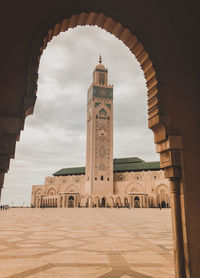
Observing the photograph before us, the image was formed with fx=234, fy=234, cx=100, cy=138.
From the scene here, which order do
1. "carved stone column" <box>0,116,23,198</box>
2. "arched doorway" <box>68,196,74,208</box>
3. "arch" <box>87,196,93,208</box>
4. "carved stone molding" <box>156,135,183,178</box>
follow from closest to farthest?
Answer: "carved stone column" <box>0,116,23,198</box>
"carved stone molding" <box>156,135,183,178</box>
"arch" <box>87,196,93,208</box>
"arched doorway" <box>68,196,74,208</box>

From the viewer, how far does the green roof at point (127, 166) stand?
157 feet

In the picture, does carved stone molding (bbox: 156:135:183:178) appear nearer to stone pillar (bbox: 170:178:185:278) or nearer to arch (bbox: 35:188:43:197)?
stone pillar (bbox: 170:178:185:278)

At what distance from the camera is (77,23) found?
312 centimetres

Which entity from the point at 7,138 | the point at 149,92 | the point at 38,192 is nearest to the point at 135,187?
the point at 38,192

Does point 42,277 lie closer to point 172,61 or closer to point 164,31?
point 172,61

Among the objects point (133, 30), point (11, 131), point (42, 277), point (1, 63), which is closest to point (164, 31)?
point (133, 30)

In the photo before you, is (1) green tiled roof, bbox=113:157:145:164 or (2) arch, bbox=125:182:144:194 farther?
(1) green tiled roof, bbox=113:157:145:164

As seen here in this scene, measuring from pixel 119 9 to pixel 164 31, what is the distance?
27.6 inches

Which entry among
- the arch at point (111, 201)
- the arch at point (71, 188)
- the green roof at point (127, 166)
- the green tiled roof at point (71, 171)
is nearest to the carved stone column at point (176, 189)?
the arch at point (111, 201)

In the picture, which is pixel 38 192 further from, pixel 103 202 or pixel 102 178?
pixel 103 202

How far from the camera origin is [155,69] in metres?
3.09

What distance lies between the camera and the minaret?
1770 inches

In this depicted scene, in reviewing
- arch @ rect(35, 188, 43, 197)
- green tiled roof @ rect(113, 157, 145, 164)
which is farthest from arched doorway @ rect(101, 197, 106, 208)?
arch @ rect(35, 188, 43, 197)

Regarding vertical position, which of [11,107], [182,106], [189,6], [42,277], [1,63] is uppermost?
[189,6]
